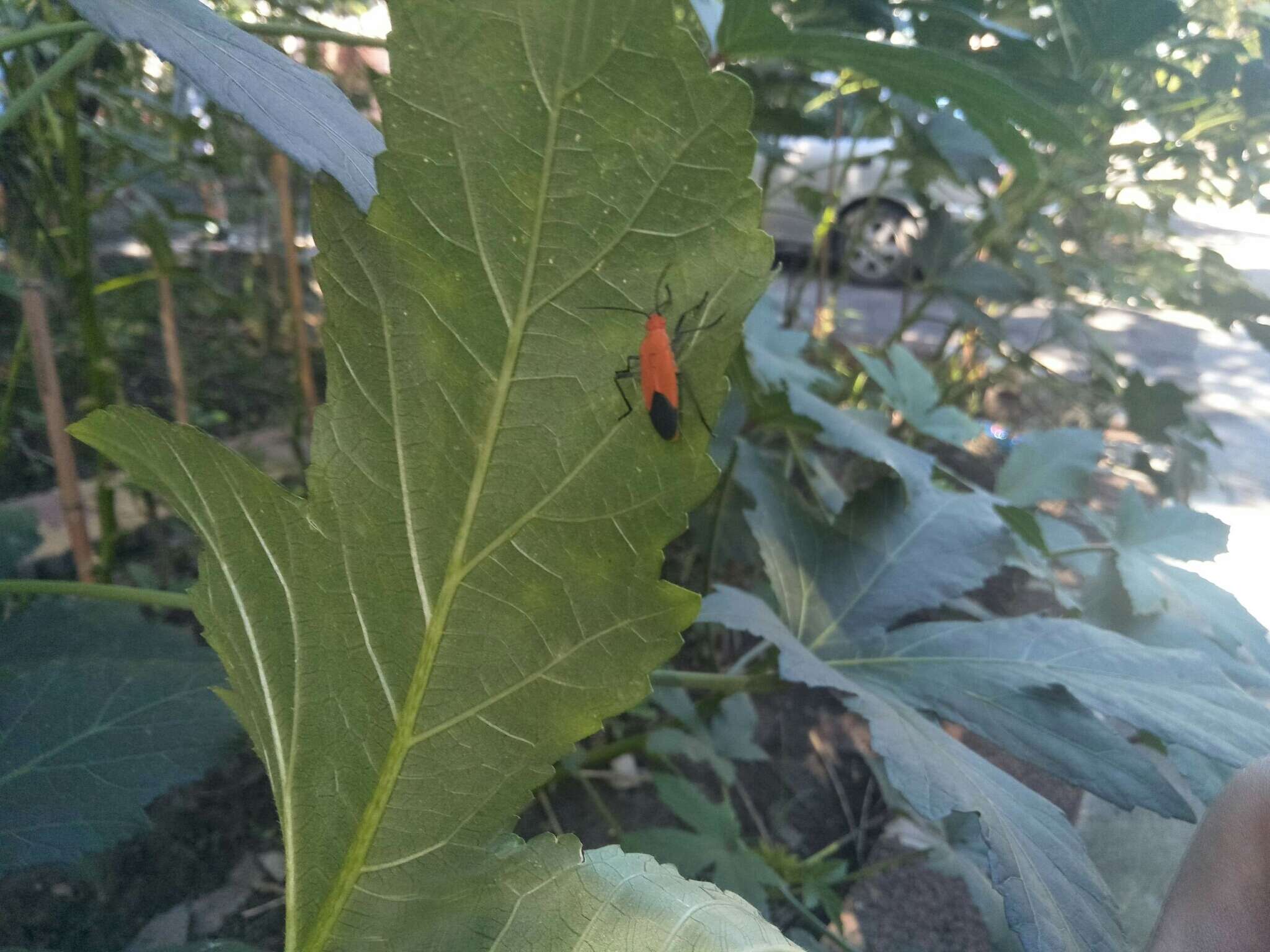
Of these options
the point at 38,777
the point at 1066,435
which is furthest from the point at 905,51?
the point at 38,777

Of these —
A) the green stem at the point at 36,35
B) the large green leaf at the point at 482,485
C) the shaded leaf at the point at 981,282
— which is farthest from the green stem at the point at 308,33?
the shaded leaf at the point at 981,282

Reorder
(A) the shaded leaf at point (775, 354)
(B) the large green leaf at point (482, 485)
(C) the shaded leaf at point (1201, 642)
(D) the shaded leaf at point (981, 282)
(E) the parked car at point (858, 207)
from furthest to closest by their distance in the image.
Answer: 1. (E) the parked car at point (858, 207)
2. (D) the shaded leaf at point (981, 282)
3. (A) the shaded leaf at point (775, 354)
4. (C) the shaded leaf at point (1201, 642)
5. (B) the large green leaf at point (482, 485)

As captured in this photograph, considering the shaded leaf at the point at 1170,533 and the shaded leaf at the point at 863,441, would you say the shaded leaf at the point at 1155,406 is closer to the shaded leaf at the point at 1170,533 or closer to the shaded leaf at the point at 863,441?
the shaded leaf at the point at 1170,533

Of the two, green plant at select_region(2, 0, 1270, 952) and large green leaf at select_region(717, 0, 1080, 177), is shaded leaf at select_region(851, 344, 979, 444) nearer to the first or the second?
large green leaf at select_region(717, 0, 1080, 177)

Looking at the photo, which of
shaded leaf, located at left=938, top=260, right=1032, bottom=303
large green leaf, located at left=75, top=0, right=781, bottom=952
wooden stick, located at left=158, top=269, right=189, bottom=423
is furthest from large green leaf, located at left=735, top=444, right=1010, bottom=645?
shaded leaf, located at left=938, top=260, right=1032, bottom=303

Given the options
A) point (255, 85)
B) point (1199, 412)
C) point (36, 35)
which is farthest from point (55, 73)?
point (1199, 412)

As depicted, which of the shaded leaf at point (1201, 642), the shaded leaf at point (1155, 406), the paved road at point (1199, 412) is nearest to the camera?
the paved road at point (1199, 412)

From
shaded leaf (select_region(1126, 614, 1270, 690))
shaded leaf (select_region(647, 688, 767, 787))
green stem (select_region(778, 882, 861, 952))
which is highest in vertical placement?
shaded leaf (select_region(1126, 614, 1270, 690))

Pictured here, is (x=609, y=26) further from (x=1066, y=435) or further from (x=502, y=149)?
(x=1066, y=435)
